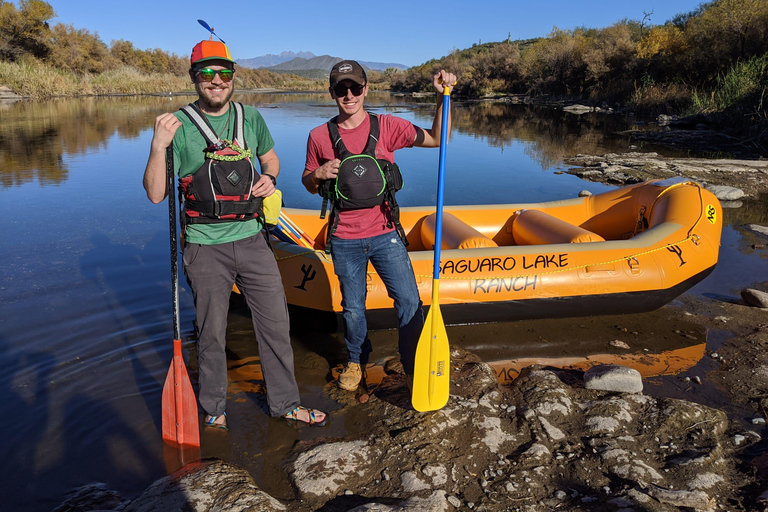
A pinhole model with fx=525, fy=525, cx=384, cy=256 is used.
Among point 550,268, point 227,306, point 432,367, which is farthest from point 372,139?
point 550,268

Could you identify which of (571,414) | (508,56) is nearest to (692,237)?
(571,414)

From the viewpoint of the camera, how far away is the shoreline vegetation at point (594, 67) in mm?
16781

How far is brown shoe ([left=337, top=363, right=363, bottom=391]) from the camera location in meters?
3.27

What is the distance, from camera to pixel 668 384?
3.51 meters

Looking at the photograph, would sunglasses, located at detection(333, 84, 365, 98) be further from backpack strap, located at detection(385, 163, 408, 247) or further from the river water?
the river water

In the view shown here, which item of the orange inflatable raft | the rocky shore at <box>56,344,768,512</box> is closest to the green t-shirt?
the rocky shore at <box>56,344,768,512</box>

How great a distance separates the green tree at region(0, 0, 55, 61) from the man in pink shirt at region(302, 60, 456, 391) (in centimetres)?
3534

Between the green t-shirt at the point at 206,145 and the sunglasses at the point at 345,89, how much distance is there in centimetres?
42

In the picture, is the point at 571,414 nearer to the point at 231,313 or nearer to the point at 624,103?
the point at 231,313

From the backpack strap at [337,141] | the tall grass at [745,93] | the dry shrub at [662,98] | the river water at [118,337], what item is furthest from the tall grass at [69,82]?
the backpack strap at [337,141]

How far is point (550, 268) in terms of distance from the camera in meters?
4.31

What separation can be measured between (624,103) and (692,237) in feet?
81.0

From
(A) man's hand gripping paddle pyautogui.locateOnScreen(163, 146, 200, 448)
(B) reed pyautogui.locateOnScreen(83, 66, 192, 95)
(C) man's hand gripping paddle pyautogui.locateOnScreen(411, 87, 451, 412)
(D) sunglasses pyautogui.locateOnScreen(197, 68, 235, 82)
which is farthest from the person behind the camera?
(B) reed pyautogui.locateOnScreen(83, 66, 192, 95)

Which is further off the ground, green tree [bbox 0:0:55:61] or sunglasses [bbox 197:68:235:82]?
green tree [bbox 0:0:55:61]
